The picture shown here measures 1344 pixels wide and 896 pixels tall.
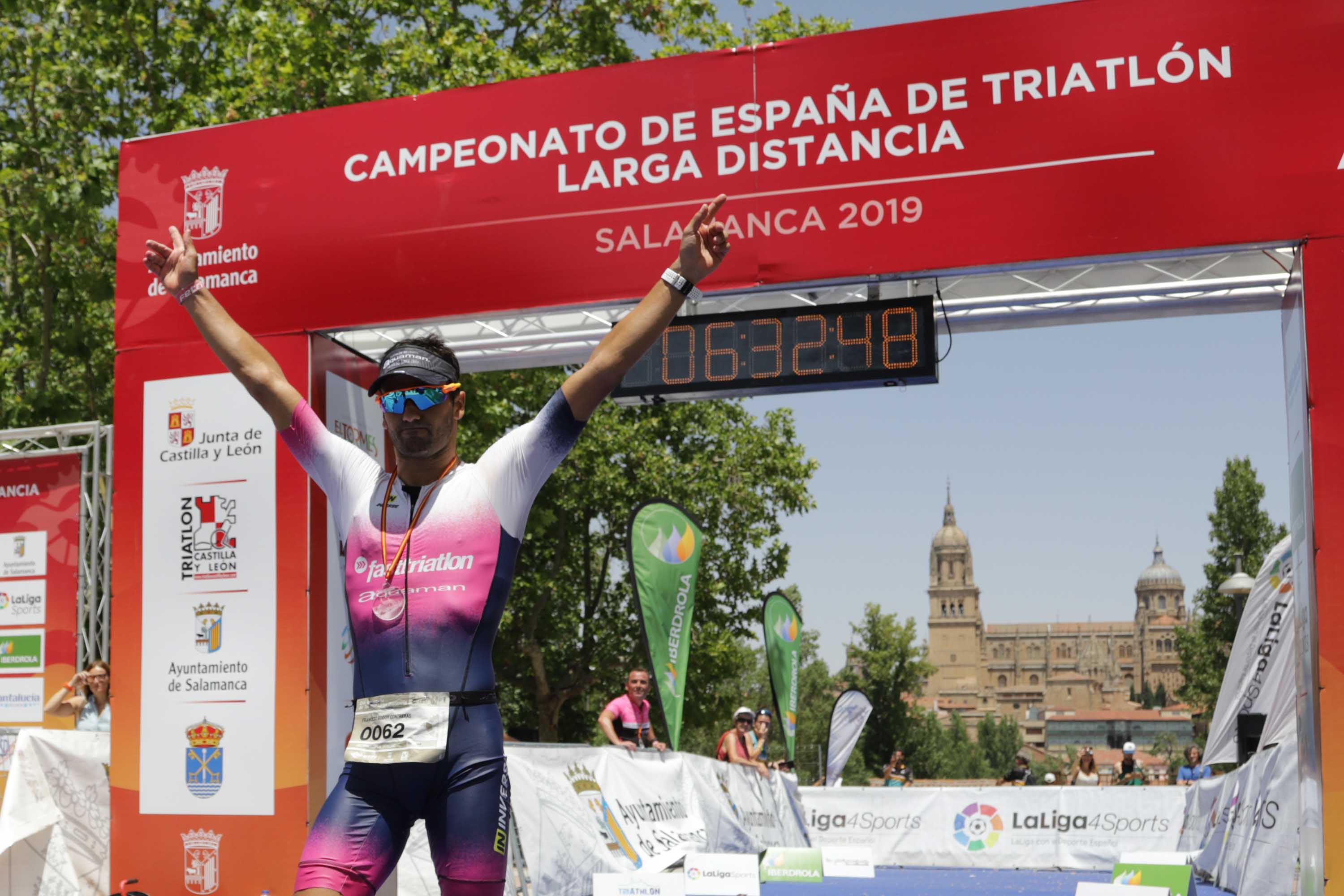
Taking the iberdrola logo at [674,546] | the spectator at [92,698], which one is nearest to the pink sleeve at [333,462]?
the spectator at [92,698]

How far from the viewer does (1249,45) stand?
24.6ft

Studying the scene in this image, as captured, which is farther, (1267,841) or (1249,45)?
(1267,841)

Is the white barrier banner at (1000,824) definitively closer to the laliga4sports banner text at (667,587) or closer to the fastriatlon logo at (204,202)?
the laliga4sports banner text at (667,587)

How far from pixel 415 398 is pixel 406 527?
1.07 ft

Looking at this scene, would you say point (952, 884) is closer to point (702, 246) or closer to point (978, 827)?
point (978, 827)

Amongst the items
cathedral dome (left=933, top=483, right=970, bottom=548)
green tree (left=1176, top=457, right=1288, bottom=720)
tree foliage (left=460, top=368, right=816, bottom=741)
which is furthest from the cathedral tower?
tree foliage (left=460, top=368, right=816, bottom=741)

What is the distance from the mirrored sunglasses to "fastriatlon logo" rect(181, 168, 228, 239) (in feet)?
21.2

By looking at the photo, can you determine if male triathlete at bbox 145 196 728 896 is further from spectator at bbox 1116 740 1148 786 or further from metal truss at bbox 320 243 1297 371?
spectator at bbox 1116 740 1148 786

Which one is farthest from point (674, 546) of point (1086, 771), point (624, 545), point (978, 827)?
point (624, 545)

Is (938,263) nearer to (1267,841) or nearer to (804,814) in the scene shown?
(1267,841)

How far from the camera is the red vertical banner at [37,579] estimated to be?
13844 mm

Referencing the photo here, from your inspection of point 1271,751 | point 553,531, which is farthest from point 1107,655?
point 1271,751

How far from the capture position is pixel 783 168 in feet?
26.8

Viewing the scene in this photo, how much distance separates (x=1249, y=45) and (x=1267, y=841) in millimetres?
6255
